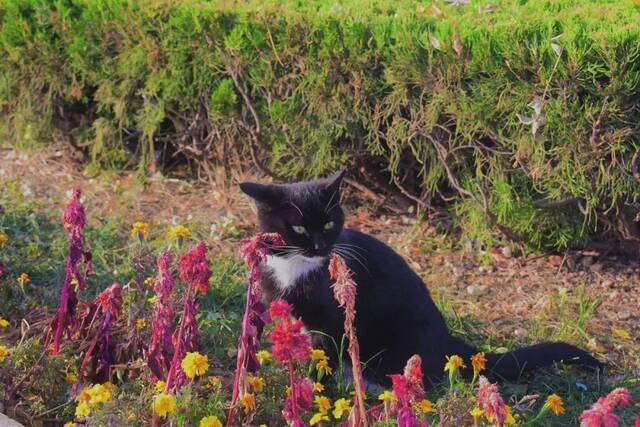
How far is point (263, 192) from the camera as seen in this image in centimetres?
362

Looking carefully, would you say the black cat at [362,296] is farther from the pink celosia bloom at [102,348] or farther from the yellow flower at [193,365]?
the yellow flower at [193,365]

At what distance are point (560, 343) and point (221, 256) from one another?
206 cm

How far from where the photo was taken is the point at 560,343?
3.74m

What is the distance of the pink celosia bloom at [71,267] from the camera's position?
320 centimetres

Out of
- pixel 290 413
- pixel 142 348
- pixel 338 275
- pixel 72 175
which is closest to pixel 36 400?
pixel 142 348

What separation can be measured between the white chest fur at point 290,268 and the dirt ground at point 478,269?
1033 mm

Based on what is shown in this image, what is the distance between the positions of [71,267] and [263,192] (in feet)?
2.63

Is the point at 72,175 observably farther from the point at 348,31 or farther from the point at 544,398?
the point at 544,398

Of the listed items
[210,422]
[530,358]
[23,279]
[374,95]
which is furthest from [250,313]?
[374,95]

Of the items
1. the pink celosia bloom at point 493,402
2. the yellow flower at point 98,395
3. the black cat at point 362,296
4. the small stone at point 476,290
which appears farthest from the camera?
the small stone at point 476,290

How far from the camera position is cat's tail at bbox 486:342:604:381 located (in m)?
3.72

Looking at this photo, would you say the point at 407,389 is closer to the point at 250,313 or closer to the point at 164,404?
the point at 250,313

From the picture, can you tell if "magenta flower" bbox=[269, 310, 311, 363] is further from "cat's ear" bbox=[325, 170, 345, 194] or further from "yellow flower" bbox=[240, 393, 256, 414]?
"cat's ear" bbox=[325, 170, 345, 194]

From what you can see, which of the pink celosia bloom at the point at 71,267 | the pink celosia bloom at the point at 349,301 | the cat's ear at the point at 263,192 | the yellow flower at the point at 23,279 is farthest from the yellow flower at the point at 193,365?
the yellow flower at the point at 23,279
